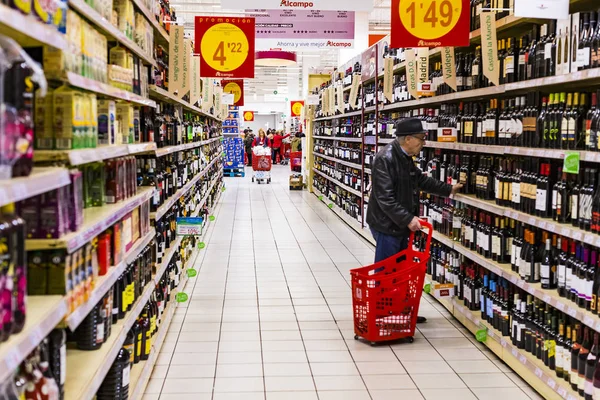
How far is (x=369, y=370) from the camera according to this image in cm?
463

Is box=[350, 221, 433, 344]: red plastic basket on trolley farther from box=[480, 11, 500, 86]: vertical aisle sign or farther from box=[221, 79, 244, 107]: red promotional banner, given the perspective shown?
box=[221, 79, 244, 107]: red promotional banner

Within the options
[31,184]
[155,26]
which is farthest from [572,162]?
[155,26]

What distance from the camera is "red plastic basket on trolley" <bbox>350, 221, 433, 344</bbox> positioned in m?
4.98

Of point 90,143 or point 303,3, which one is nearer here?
point 90,143

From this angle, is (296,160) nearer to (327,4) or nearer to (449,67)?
(327,4)

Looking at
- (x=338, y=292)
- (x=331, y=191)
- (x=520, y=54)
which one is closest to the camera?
(x=520, y=54)

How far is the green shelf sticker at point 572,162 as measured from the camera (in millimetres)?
3611

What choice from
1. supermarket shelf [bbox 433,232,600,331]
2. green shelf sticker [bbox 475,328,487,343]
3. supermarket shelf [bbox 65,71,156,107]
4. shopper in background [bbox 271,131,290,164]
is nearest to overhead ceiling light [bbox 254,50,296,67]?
shopper in background [bbox 271,131,290,164]

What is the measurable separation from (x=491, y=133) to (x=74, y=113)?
133 inches

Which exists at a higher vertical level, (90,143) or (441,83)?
(441,83)

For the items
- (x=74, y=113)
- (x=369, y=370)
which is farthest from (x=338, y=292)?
(x=74, y=113)

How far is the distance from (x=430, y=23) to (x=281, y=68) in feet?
94.3

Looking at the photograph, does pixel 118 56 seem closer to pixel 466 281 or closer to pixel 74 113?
pixel 74 113

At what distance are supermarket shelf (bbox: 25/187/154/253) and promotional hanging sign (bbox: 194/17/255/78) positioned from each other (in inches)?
210
